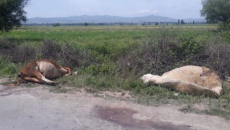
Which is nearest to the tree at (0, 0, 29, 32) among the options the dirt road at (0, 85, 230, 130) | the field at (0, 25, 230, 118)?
the field at (0, 25, 230, 118)

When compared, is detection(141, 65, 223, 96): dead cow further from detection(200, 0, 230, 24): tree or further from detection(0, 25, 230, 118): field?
detection(200, 0, 230, 24): tree

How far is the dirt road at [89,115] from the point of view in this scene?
609 cm

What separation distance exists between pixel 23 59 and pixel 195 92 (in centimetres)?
738

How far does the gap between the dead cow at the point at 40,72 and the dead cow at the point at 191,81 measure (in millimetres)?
2913

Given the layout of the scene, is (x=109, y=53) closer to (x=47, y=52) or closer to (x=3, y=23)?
(x=47, y=52)

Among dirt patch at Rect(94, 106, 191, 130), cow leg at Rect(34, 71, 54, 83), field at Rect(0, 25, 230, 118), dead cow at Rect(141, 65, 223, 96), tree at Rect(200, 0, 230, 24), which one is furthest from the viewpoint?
tree at Rect(200, 0, 230, 24)

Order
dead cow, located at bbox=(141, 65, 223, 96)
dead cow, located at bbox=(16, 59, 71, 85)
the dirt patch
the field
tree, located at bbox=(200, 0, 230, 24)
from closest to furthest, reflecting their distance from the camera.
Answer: the dirt patch, dead cow, located at bbox=(141, 65, 223, 96), the field, dead cow, located at bbox=(16, 59, 71, 85), tree, located at bbox=(200, 0, 230, 24)

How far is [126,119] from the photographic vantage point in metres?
6.49

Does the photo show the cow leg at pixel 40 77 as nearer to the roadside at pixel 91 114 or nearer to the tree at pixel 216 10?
the roadside at pixel 91 114

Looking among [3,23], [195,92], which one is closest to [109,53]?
[195,92]

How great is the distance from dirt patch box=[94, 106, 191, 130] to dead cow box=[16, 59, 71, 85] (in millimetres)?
3061

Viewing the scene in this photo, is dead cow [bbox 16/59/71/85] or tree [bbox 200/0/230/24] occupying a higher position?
tree [bbox 200/0/230/24]

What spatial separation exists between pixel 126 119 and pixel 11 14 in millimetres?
22073

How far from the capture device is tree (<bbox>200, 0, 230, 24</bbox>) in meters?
→ 33.0
